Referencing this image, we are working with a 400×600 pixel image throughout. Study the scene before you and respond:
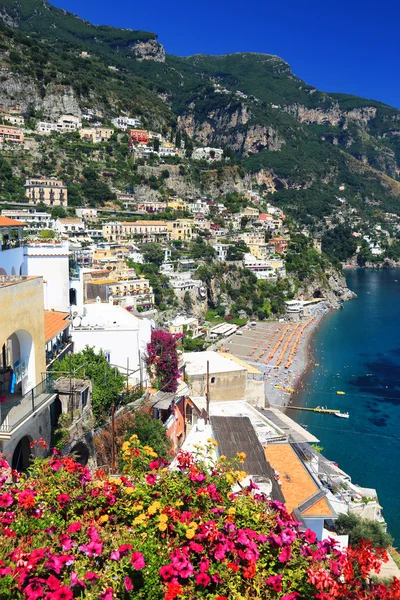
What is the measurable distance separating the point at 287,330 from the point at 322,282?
2200 cm

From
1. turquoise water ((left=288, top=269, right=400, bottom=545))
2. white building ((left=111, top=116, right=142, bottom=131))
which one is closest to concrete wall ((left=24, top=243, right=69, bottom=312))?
turquoise water ((left=288, top=269, right=400, bottom=545))

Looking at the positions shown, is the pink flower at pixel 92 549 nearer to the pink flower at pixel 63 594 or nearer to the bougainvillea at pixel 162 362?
the pink flower at pixel 63 594

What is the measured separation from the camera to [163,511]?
12.8 feet

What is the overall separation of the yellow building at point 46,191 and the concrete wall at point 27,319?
182 feet

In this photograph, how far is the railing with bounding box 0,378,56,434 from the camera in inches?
249

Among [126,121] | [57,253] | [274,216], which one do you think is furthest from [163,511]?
[126,121]

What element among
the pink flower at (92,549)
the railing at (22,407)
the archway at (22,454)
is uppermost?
the pink flower at (92,549)

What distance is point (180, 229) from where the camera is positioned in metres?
63.5

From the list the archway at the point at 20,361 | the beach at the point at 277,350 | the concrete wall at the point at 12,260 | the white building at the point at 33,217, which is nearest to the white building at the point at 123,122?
the white building at the point at 33,217

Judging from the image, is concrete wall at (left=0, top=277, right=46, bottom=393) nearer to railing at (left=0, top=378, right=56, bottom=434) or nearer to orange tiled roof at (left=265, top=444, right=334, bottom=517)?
railing at (left=0, top=378, right=56, bottom=434)

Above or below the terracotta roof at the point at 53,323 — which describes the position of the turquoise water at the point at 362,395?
below

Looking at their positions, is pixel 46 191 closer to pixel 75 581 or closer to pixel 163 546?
pixel 163 546

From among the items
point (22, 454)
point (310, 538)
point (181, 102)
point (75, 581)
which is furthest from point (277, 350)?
point (181, 102)

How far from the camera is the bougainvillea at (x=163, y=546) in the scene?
3246 mm
